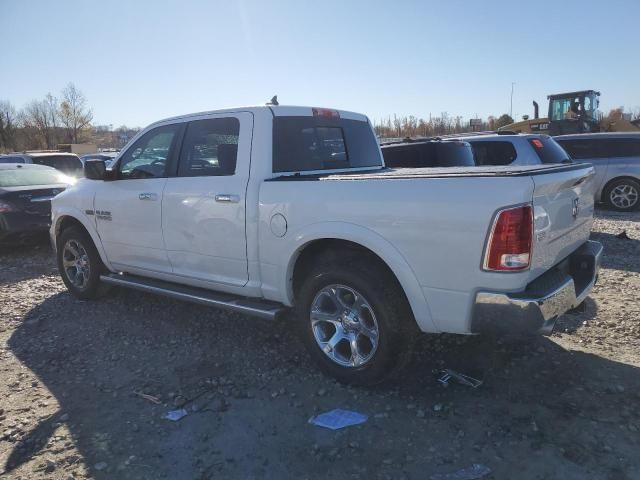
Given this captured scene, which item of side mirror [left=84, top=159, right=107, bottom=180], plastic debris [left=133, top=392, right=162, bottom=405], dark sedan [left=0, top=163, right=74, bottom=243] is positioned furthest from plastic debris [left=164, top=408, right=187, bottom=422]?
dark sedan [left=0, top=163, right=74, bottom=243]

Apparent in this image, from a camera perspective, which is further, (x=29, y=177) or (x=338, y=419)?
(x=29, y=177)

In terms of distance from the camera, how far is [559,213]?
3.10 m

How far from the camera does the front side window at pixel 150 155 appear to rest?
15.1ft

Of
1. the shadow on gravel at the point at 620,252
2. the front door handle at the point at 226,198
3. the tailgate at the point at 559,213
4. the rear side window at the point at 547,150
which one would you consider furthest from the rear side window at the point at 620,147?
the front door handle at the point at 226,198

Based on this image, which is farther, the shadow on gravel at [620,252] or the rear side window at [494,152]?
the rear side window at [494,152]

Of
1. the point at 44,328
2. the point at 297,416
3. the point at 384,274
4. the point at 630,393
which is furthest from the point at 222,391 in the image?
the point at 630,393

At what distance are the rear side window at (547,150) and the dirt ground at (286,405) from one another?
3.91 metres

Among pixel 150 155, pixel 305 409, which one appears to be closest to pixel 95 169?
pixel 150 155

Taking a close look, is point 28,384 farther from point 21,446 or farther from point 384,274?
point 384,274

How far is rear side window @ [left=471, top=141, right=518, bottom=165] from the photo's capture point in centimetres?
854

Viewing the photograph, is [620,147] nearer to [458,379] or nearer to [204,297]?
[458,379]

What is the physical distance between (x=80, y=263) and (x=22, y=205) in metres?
3.40

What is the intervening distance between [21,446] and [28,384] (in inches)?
34.9

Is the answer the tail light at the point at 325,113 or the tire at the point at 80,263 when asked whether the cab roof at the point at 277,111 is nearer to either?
the tail light at the point at 325,113
